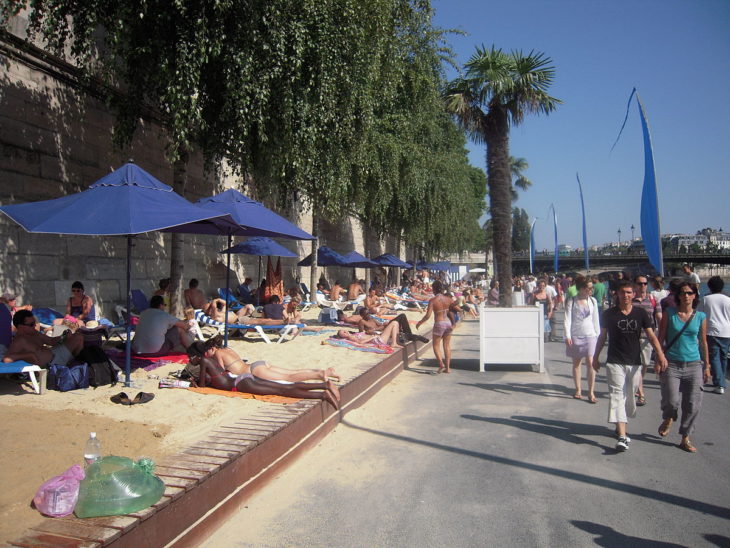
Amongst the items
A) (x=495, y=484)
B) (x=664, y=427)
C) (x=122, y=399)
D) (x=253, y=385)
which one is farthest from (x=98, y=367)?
(x=664, y=427)

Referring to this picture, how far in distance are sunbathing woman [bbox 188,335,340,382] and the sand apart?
48cm

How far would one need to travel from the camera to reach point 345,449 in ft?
18.0

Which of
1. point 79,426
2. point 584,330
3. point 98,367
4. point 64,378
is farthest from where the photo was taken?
point 584,330

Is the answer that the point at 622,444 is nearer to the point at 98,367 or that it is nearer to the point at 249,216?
the point at 98,367

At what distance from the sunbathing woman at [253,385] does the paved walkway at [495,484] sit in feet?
1.55

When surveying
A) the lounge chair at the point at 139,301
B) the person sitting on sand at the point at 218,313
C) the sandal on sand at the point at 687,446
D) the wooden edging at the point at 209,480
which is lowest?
the sandal on sand at the point at 687,446

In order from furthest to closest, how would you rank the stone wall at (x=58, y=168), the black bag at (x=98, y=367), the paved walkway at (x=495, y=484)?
the stone wall at (x=58, y=168) → the black bag at (x=98, y=367) → the paved walkway at (x=495, y=484)

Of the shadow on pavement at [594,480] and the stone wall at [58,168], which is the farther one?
the stone wall at [58,168]

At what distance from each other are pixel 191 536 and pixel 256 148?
833 cm

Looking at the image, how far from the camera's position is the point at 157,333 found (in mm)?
8016

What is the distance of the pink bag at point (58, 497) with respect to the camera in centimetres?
312

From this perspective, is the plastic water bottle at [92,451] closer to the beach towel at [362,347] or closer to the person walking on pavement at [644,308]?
the person walking on pavement at [644,308]

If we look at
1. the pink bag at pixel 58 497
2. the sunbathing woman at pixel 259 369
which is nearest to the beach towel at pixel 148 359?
the sunbathing woman at pixel 259 369

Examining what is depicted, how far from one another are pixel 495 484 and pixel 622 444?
1.63 metres
